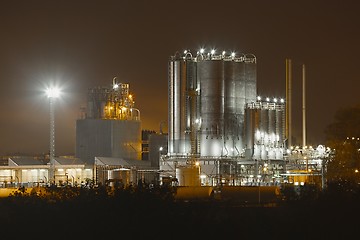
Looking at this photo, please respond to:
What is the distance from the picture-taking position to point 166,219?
123 feet

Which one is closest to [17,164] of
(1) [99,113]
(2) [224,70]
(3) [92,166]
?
(3) [92,166]

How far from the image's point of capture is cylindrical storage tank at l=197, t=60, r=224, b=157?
3206 inches

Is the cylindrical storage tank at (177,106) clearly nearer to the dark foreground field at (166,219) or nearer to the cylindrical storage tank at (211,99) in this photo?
the cylindrical storage tank at (211,99)

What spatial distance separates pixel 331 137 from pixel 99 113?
25023mm

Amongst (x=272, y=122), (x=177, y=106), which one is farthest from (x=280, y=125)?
(x=177, y=106)

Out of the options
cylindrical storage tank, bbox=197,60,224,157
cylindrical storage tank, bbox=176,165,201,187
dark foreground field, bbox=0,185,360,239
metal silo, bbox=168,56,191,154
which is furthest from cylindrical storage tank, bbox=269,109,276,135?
dark foreground field, bbox=0,185,360,239

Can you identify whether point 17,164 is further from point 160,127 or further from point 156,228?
point 156,228

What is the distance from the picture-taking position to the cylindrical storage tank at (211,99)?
81.4 m

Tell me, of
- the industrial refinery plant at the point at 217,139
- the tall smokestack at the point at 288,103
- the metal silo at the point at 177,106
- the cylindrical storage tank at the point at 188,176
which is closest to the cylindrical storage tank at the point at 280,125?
the industrial refinery plant at the point at 217,139

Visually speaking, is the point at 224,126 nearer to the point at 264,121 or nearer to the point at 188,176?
the point at 264,121

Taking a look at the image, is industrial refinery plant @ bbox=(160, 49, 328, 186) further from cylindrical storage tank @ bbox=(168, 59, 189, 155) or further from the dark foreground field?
the dark foreground field

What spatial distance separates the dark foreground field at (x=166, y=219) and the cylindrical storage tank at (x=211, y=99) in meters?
39.7

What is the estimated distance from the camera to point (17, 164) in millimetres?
81188

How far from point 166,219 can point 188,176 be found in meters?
35.4
